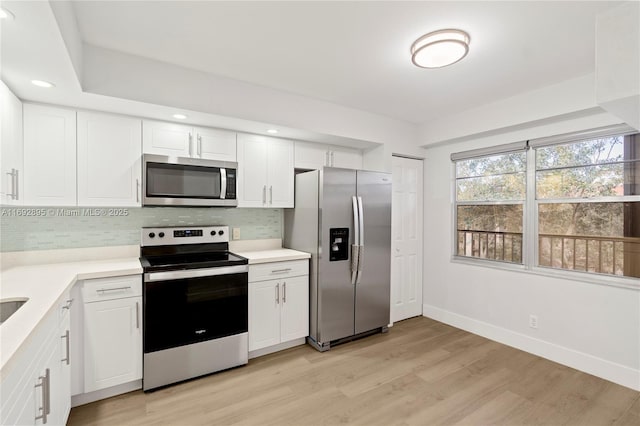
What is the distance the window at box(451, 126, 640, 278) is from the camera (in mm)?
2551

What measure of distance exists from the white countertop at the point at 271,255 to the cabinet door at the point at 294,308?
0.22 m

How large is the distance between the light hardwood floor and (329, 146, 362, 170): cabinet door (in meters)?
2.10

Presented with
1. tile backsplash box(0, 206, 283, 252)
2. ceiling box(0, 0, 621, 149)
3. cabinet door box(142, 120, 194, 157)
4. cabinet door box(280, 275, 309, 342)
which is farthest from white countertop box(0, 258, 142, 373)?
cabinet door box(280, 275, 309, 342)

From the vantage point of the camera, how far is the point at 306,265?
3.15 meters

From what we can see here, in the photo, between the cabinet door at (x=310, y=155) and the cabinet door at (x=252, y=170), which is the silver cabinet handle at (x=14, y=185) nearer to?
the cabinet door at (x=252, y=170)

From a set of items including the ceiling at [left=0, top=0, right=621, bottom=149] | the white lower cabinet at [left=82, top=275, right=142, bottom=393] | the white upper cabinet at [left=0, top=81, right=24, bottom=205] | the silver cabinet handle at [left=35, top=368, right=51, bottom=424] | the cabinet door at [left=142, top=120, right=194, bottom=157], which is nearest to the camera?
the silver cabinet handle at [left=35, top=368, right=51, bottom=424]

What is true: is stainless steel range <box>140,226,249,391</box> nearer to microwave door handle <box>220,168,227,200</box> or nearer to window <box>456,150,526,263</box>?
microwave door handle <box>220,168,227,200</box>

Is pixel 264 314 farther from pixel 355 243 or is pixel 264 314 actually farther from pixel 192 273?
pixel 355 243

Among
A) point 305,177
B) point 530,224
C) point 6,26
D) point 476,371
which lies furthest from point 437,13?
point 476,371

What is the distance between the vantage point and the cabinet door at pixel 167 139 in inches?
102

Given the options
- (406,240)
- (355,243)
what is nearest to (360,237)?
(355,243)

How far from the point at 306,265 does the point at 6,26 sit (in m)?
2.58

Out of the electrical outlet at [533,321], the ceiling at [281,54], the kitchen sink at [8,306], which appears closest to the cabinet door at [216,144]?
the ceiling at [281,54]

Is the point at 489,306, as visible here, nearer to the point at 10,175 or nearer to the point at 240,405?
the point at 240,405
